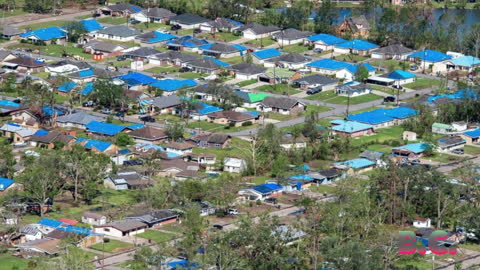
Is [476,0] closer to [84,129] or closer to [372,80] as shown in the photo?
[372,80]

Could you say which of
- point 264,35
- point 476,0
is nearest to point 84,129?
point 264,35

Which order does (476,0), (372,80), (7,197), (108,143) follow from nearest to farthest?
(7,197), (108,143), (372,80), (476,0)

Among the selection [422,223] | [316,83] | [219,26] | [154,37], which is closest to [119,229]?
[422,223]

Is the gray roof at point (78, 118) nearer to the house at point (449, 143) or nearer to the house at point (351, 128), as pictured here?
the house at point (351, 128)

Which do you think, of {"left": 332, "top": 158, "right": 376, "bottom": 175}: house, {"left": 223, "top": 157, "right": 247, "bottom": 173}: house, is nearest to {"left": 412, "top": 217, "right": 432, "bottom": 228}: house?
{"left": 332, "top": 158, "right": 376, "bottom": 175}: house

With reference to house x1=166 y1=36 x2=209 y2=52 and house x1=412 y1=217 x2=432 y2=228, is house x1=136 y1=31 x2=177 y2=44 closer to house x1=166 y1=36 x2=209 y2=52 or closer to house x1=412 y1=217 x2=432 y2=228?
house x1=166 y1=36 x2=209 y2=52

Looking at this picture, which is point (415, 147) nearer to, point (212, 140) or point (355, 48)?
point (212, 140)
